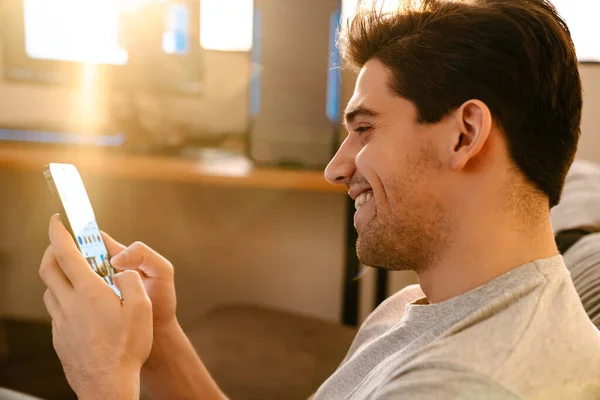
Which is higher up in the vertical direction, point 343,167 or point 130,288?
point 343,167

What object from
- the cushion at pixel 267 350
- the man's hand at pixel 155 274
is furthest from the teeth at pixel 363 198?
the cushion at pixel 267 350

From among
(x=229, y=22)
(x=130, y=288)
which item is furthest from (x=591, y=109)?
(x=130, y=288)

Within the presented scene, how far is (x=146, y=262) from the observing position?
917mm

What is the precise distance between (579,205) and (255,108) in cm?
81

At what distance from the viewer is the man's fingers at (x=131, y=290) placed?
0.75 m

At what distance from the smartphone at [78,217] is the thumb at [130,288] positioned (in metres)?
0.05

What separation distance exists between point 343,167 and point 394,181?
3.9 inches

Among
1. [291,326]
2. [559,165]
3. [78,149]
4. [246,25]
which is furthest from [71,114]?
[559,165]

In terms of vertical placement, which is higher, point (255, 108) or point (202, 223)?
point (255, 108)

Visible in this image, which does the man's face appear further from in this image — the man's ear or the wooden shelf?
the wooden shelf

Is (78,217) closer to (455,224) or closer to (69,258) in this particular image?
(69,258)

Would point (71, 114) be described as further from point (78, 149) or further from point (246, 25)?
point (246, 25)

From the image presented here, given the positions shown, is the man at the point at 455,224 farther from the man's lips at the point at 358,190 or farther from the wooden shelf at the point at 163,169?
the wooden shelf at the point at 163,169

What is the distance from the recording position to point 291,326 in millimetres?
1552
